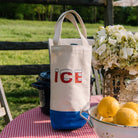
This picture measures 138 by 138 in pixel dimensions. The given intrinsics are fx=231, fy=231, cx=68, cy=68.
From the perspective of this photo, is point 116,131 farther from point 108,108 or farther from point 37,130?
point 37,130

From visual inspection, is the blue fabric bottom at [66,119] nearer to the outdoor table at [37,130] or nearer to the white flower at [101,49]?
the outdoor table at [37,130]

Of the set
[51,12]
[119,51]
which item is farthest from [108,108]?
[51,12]

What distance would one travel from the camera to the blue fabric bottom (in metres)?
0.92

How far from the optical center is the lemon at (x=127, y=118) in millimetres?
756

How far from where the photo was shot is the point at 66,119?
3.02ft

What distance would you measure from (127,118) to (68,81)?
0.87ft

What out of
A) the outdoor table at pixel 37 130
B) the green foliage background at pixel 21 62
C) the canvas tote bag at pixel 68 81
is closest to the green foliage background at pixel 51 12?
the green foliage background at pixel 21 62

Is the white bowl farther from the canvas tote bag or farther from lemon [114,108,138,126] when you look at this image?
the canvas tote bag

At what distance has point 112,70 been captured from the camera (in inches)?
45.8

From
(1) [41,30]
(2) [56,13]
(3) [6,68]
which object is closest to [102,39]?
(3) [6,68]

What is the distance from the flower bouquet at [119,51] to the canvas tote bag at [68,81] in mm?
193

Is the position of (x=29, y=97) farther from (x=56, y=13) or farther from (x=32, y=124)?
(x=56, y=13)

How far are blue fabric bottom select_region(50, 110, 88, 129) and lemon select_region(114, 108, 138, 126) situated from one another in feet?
0.67

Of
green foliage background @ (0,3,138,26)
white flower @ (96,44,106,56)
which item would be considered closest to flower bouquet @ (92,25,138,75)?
white flower @ (96,44,106,56)
